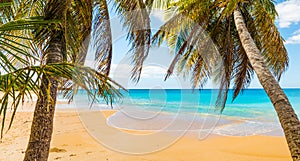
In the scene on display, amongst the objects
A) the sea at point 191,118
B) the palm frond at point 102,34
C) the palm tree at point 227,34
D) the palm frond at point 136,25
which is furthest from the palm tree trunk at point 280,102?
the palm frond at point 102,34

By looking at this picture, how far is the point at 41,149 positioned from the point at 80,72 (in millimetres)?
1244

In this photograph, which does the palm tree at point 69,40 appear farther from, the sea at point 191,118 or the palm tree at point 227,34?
the palm tree at point 227,34

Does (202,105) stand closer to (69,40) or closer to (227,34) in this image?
(227,34)

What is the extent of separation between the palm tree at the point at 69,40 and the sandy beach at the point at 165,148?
2112mm

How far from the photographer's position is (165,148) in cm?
630

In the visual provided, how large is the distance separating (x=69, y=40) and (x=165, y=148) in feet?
14.3

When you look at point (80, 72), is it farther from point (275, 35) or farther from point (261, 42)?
point (261, 42)

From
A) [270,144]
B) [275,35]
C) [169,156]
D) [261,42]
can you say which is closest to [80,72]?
[169,156]

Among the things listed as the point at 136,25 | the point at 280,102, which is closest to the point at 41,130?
the point at 136,25


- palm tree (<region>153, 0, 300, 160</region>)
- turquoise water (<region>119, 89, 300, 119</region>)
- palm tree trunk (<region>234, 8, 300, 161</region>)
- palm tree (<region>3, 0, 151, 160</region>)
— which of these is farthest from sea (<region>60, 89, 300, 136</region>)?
palm tree trunk (<region>234, 8, 300, 161</region>)

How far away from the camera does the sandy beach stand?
17.2ft

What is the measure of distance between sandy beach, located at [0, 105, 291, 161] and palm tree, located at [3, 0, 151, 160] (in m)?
2.11

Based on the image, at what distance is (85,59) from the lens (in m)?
3.38

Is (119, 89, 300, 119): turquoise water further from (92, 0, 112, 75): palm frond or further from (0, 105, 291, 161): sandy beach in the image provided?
(92, 0, 112, 75): palm frond
